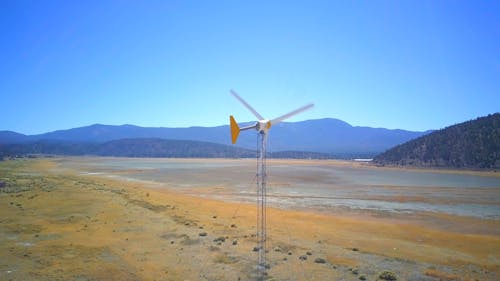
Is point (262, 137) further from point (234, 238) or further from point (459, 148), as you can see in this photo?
point (459, 148)

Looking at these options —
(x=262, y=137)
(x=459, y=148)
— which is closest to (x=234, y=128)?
(x=262, y=137)

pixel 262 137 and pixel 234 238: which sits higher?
pixel 262 137

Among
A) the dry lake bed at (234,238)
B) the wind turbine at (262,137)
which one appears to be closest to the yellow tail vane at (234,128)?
the wind turbine at (262,137)

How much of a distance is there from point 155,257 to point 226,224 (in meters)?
9.80

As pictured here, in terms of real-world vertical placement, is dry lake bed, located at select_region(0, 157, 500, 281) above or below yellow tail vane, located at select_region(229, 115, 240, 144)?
below

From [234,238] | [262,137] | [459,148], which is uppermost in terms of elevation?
[459,148]

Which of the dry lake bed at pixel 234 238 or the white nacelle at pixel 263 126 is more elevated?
the white nacelle at pixel 263 126

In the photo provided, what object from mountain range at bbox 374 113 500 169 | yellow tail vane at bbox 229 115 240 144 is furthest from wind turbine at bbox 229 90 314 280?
mountain range at bbox 374 113 500 169

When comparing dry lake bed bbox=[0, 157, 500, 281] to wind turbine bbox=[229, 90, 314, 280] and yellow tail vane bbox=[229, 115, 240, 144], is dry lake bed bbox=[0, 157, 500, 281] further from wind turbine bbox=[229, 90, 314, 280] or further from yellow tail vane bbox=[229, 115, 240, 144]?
yellow tail vane bbox=[229, 115, 240, 144]

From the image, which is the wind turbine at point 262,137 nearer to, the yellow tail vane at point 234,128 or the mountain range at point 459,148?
the yellow tail vane at point 234,128

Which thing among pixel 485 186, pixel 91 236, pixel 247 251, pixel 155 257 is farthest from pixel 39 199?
pixel 485 186

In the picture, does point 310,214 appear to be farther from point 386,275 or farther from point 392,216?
point 386,275

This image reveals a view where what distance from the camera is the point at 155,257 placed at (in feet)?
70.2

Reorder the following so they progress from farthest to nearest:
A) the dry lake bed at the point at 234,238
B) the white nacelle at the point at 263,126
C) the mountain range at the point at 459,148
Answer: the mountain range at the point at 459,148, the dry lake bed at the point at 234,238, the white nacelle at the point at 263,126
